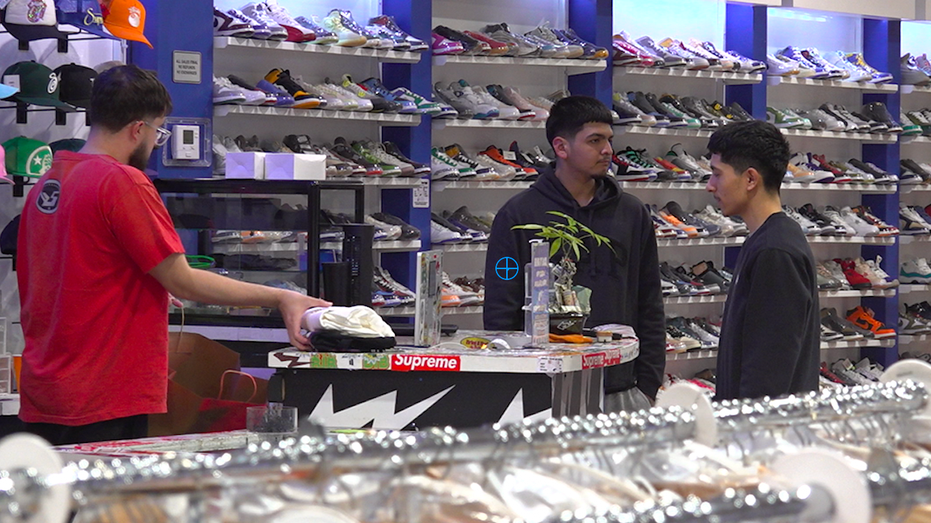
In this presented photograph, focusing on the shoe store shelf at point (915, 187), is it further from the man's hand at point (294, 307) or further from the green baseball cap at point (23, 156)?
the man's hand at point (294, 307)

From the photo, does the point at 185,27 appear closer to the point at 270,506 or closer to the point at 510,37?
the point at 510,37

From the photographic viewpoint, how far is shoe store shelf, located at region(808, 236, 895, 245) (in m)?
7.81

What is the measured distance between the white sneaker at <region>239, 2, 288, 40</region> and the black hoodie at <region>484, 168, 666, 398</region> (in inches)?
81.3

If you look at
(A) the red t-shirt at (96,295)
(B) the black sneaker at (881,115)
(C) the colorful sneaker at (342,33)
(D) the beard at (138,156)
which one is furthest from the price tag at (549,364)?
(B) the black sneaker at (881,115)

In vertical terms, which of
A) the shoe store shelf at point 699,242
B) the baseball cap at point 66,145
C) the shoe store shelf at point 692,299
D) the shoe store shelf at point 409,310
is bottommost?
the shoe store shelf at point 692,299

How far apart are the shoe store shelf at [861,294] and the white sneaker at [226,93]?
438 centimetres

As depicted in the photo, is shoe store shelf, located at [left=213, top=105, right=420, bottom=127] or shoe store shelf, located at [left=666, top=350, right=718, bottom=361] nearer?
shoe store shelf, located at [left=213, top=105, right=420, bottom=127]

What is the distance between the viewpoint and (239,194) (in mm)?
4348

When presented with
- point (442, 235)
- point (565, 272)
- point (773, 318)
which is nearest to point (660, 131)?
point (442, 235)

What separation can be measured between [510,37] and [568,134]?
251 cm

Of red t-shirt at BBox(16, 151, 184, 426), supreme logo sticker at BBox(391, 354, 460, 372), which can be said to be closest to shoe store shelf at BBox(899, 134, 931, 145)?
supreme logo sticker at BBox(391, 354, 460, 372)

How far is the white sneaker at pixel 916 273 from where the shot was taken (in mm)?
8461

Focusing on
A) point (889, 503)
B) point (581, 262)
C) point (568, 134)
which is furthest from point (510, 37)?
point (889, 503)

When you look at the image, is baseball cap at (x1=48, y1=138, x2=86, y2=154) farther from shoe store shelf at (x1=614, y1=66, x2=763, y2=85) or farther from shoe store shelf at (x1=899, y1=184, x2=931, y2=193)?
shoe store shelf at (x1=899, y1=184, x2=931, y2=193)
